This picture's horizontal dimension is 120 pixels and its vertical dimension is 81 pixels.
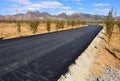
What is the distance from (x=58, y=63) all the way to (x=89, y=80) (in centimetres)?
267

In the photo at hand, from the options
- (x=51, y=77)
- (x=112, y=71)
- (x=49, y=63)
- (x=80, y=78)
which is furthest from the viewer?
(x=112, y=71)

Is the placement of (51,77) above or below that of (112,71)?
above

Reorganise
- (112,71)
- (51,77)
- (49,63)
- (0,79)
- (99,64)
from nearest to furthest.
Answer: (0,79), (51,77), (49,63), (112,71), (99,64)

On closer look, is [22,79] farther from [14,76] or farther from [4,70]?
[4,70]

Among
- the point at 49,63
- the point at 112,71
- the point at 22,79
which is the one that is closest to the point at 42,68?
the point at 49,63

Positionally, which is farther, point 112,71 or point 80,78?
point 112,71

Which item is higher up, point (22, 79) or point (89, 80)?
point (22, 79)

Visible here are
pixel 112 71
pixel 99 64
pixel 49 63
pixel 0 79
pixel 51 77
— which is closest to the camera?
pixel 0 79

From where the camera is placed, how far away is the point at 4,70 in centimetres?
1081

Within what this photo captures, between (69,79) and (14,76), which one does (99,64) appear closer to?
(69,79)

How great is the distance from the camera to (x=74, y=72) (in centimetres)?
1191

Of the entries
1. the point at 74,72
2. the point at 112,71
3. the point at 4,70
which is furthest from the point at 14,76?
the point at 112,71

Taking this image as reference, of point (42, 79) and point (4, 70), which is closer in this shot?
point (42, 79)

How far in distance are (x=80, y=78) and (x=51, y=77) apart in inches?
76.8
